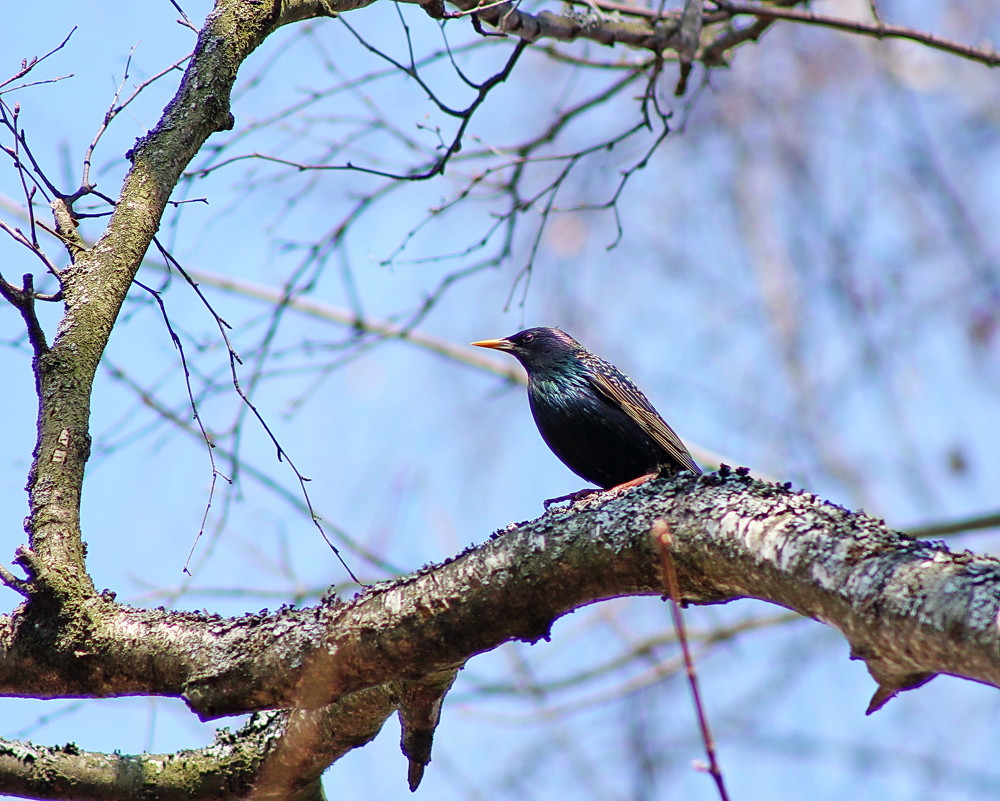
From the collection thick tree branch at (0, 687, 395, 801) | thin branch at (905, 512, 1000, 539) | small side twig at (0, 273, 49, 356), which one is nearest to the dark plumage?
thin branch at (905, 512, 1000, 539)

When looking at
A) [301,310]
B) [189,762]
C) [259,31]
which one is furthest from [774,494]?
[301,310]

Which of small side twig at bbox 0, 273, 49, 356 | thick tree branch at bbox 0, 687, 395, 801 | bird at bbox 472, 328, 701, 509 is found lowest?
thick tree branch at bbox 0, 687, 395, 801

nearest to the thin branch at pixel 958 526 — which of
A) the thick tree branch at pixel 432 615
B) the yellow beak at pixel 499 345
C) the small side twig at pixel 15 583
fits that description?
the yellow beak at pixel 499 345

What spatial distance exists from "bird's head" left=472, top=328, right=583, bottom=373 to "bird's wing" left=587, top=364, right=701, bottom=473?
0.23 meters

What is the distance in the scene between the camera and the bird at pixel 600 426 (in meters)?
4.32

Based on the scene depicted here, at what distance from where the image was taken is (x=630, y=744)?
6359 millimetres

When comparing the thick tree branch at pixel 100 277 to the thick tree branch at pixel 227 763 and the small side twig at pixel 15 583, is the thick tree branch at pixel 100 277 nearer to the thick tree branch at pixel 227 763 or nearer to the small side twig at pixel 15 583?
the small side twig at pixel 15 583

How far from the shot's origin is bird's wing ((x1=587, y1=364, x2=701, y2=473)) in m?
4.37

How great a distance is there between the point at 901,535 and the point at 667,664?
16.0ft

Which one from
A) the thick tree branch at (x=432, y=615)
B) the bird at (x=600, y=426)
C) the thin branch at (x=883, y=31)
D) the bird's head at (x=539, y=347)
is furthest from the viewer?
the bird's head at (x=539, y=347)

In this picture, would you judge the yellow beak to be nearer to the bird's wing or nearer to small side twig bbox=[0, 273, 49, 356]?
the bird's wing

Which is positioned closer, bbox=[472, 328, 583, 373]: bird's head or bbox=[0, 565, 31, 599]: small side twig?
bbox=[0, 565, 31, 599]: small side twig

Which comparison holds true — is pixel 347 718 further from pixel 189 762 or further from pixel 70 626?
pixel 70 626

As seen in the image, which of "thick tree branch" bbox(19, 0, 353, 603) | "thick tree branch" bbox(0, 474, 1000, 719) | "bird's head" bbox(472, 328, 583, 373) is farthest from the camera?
"bird's head" bbox(472, 328, 583, 373)
